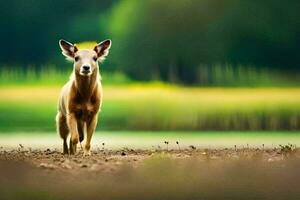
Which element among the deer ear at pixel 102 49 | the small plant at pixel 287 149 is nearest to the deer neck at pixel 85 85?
the deer ear at pixel 102 49

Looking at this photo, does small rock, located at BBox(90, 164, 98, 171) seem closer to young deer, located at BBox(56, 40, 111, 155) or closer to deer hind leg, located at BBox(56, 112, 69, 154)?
young deer, located at BBox(56, 40, 111, 155)

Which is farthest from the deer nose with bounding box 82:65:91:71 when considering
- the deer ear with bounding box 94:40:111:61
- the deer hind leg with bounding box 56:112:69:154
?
the deer hind leg with bounding box 56:112:69:154

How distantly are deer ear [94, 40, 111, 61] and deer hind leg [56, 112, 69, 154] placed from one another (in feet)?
2.88

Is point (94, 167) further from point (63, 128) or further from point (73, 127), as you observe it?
point (63, 128)

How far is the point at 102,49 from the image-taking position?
8.48 meters

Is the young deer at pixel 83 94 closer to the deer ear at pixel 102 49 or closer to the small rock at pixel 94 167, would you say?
the deer ear at pixel 102 49

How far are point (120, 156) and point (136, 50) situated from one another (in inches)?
58.1

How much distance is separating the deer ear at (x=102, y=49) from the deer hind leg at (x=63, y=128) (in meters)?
0.88

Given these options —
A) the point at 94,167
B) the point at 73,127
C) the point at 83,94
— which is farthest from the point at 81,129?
the point at 94,167

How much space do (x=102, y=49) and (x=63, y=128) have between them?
102 centimetres

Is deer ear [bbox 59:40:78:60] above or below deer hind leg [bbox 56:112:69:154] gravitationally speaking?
above

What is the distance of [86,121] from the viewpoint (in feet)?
28.1

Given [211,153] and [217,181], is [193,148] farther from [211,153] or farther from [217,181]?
[217,181]

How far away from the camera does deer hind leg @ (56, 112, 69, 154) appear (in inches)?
356
